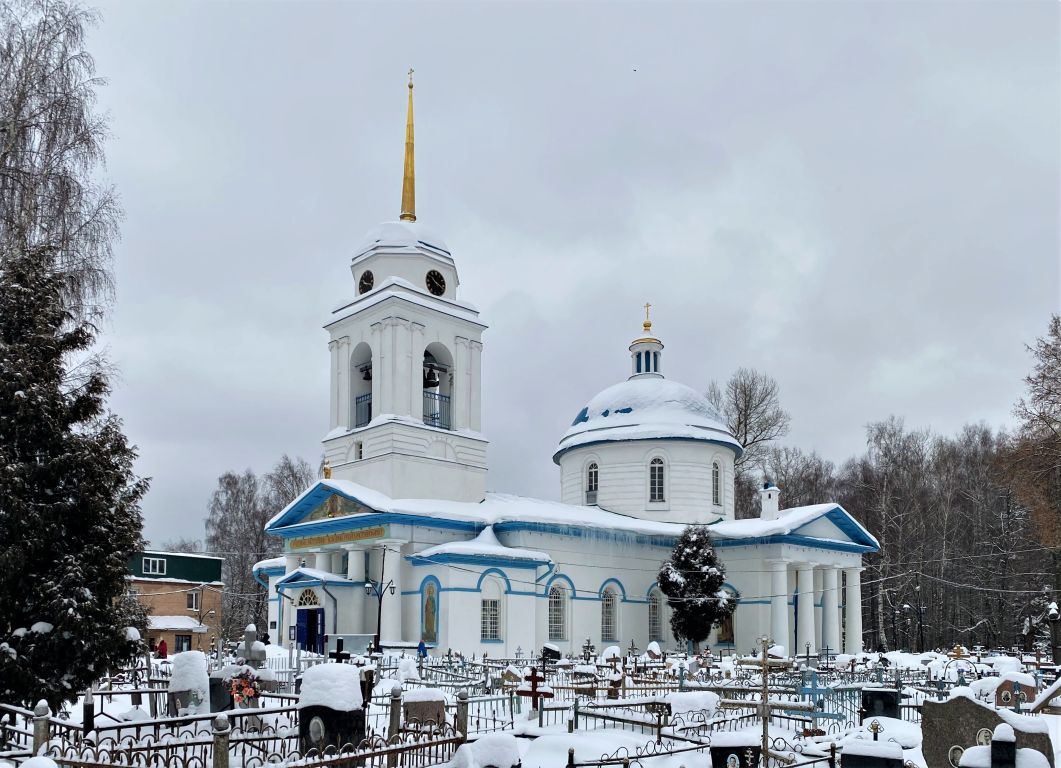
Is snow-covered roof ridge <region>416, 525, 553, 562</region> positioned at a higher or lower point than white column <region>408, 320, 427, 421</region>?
lower

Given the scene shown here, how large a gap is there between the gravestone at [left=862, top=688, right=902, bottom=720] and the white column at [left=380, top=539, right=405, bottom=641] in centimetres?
1578

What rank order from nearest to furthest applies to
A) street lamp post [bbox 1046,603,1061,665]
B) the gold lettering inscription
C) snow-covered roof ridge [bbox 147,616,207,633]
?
street lamp post [bbox 1046,603,1061,665]
the gold lettering inscription
snow-covered roof ridge [bbox 147,616,207,633]

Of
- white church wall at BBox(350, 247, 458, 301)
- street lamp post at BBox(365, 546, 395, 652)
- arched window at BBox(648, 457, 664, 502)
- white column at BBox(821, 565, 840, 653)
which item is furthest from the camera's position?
arched window at BBox(648, 457, 664, 502)

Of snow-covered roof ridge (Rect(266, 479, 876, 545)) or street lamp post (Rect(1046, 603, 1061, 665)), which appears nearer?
street lamp post (Rect(1046, 603, 1061, 665))

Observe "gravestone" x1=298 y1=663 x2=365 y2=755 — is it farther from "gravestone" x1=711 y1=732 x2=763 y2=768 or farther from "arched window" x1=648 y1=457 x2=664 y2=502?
"arched window" x1=648 y1=457 x2=664 y2=502

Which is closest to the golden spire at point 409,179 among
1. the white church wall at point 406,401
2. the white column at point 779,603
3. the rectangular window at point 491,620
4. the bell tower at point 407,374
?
the bell tower at point 407,374

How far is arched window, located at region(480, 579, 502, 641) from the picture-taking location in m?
30.7

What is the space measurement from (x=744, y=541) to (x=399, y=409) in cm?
1389

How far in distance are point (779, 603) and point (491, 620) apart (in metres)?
11.5

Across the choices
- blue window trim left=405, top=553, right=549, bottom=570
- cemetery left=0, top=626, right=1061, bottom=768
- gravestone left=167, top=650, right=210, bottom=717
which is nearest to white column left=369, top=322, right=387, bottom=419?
blue window trim left=405, top=553, right=549, bottom=570

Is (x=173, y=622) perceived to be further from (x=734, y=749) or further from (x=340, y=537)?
(x=734, y=749)

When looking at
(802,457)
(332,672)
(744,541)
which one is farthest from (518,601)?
(802,457)

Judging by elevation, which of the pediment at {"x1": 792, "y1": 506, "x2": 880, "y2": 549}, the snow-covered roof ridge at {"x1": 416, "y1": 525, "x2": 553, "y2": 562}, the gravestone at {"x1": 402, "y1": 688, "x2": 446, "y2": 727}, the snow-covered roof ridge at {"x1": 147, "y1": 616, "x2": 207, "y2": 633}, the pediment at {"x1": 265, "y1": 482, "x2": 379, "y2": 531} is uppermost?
the pediment at {"x1": 265, "y1": 482, "x2": 379, "y2": 531}

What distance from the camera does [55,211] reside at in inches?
692
